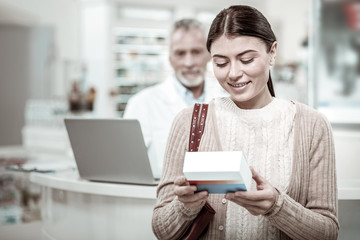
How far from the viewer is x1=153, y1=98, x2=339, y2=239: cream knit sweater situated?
4.56 feet

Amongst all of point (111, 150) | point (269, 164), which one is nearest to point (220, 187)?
point (269, 164)

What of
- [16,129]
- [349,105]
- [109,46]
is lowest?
[16,129]

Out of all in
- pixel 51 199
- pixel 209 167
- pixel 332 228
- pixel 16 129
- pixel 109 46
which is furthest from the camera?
pixel 16 129

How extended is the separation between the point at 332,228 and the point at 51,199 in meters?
1.42

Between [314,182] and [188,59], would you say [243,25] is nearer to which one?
[314,182]

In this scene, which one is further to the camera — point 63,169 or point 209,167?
point 63,169

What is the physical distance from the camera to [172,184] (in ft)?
4.78

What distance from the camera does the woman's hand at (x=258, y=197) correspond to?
1201 millimetres

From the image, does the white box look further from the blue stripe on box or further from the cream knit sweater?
the cream knit sweater

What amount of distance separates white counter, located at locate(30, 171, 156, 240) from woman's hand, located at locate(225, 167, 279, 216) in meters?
0.79

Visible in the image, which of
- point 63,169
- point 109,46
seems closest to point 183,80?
point 63,169

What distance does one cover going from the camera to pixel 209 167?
1.15 m

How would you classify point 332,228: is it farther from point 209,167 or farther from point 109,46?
Answer: point 109,46

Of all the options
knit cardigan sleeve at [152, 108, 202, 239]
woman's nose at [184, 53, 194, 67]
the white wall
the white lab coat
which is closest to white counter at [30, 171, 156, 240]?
knit cardigan sleeve at [152, 108, 202, 239]
